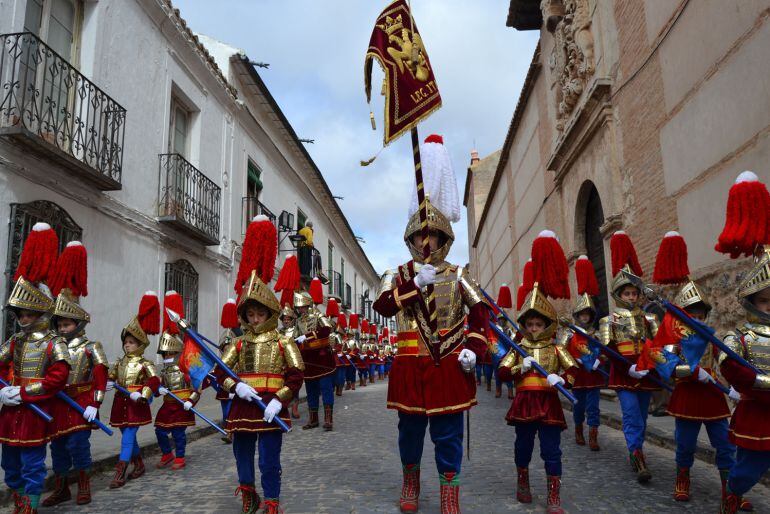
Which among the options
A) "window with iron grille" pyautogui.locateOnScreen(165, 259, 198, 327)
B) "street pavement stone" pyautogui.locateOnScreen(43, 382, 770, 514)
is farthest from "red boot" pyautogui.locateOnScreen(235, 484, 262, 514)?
"window with iron grille" pyautogui.locateOnScreen(165, 259, 198, 327)

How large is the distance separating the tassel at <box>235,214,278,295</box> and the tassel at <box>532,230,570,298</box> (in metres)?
2.37

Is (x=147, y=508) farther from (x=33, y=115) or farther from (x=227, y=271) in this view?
(x=227, y=271)

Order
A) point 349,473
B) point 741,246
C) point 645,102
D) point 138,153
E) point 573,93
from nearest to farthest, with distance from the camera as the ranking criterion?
point 741,246, point 349,473, point 645,102, point 138,153, point 573,93

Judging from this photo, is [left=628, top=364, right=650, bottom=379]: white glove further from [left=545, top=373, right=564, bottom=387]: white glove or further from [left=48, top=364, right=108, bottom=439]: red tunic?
[left=48, top=364, right=108, bottom=439]: red tunic

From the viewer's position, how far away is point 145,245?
10164 millimetres

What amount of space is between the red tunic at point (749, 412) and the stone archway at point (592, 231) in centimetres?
860

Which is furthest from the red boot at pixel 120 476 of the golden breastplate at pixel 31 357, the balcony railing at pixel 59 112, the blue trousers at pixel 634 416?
the blue trousers at pixel 634 416

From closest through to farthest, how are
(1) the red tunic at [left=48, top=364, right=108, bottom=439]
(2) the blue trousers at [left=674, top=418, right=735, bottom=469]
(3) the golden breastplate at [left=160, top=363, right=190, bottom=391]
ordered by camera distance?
(2) the blue trousers at [left=674, top=418, right=735, bottom=469]
(1) the red tunic at [left=48, top=364, right=108, bottom=439]
(3) the golden breastplate at [left=160, top=363, right=190, bottom=391]

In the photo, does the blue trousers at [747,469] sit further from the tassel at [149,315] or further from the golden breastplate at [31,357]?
the tassel at [149,315]

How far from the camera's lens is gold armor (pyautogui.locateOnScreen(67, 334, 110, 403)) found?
4727 mm

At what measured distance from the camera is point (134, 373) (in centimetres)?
555

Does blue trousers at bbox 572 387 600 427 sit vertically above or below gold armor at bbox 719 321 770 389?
below

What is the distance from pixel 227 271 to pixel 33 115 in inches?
276

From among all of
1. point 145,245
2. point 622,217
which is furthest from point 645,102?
point 145,245
